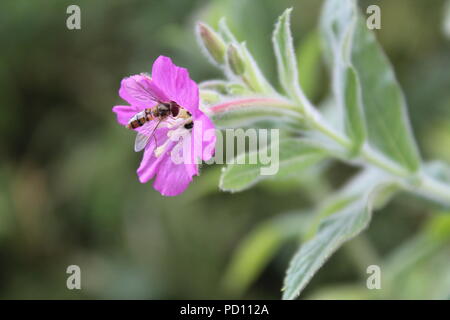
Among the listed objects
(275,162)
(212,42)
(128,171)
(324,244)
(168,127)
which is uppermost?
(128,171)

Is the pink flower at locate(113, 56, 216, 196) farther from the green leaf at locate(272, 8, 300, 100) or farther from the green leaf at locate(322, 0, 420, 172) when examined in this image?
the green leaf at locate(322, 0, 420, 172)

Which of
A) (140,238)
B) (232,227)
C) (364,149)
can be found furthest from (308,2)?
(364,149)

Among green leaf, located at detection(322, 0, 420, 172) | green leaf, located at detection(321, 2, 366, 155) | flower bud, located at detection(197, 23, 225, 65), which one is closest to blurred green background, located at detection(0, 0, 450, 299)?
green leaf, located at detection(322, 0, 420, 172)

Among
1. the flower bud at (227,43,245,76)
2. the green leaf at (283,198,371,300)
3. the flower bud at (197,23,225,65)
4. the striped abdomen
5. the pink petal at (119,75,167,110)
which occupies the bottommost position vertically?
the green leaf at (283,198,371,300)

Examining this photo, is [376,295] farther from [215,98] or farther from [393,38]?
[393,38]

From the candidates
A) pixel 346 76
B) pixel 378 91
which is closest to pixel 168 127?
pixel 346 76

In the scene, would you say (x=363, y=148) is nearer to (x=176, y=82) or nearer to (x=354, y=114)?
(x=354, y=114)
